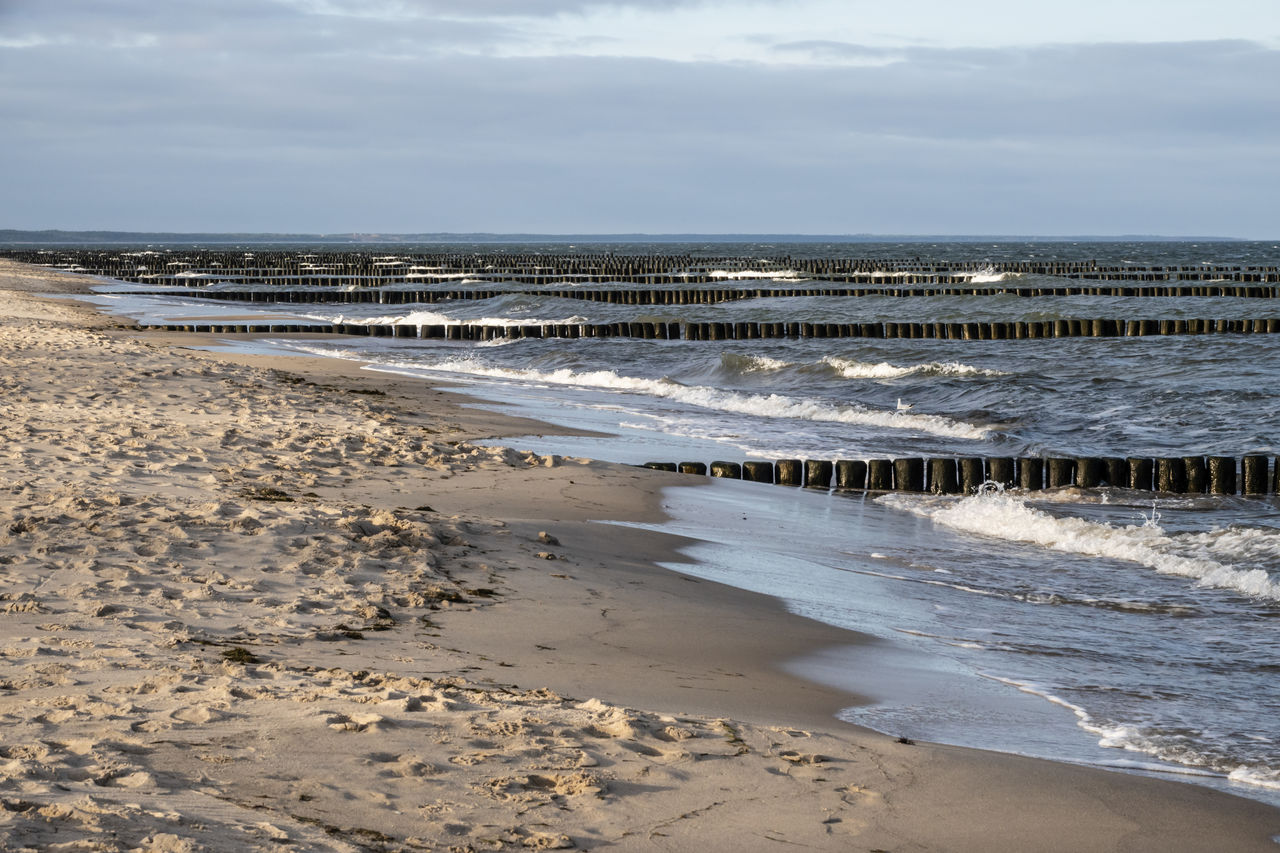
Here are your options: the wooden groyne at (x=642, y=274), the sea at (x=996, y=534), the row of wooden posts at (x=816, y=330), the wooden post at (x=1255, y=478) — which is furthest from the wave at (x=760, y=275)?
the wooden post at (x=1255, y=478)

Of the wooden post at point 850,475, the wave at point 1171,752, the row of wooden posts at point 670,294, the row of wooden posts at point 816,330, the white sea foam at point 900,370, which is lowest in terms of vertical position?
the wave at point 1171,752

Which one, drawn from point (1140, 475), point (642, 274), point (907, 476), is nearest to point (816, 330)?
point (1140, 475)

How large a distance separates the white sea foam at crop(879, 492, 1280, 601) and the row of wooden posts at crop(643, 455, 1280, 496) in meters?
0.52

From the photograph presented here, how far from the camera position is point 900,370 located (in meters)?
22.6

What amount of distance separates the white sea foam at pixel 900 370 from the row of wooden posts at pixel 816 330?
23.7 feet

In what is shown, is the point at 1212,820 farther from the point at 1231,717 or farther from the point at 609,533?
the point at 609,533

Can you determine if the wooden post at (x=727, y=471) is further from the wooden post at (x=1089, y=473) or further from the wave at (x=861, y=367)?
the wave at (x=861, y=367)

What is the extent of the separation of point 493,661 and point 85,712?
168cm

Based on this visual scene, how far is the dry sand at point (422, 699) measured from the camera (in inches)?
138

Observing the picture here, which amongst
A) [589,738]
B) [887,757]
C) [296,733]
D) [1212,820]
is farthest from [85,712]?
[1212,820]

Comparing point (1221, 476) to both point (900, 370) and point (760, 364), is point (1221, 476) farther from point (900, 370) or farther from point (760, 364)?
point (760, 364)

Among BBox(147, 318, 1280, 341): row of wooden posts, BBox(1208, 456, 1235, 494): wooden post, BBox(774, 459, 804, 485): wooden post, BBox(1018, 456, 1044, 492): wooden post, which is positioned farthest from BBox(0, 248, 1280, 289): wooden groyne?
BBox(774, 459, 804, 485): wooden post

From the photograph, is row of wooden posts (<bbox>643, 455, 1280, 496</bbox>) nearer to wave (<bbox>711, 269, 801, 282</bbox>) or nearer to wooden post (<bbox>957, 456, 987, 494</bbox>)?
wooden post (<bbox>957, 456, 987, 494</bbox>)

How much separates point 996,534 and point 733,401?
8695 mm
